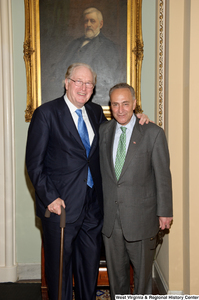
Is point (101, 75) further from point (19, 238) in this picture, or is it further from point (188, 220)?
point (19, 238)

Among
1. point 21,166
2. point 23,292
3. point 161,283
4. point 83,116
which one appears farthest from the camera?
point 21,166

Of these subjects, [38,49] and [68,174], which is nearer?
[68,174]

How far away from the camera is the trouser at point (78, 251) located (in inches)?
89.9

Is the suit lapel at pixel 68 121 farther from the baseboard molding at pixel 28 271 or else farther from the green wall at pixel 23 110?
the baseboard molding at pixel 28 271

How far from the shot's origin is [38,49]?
125 inches

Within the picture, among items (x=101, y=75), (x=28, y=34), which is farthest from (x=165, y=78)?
(x=28, y=34)

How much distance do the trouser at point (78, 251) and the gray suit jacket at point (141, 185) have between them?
0.16 meters

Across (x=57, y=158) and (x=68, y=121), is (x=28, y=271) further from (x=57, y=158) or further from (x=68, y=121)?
(x=68, y=121)

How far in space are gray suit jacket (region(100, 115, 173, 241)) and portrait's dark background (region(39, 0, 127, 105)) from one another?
1.18 metres

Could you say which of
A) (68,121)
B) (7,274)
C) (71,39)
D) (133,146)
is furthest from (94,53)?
(7,274)

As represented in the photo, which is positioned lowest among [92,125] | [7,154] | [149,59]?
[7,154]

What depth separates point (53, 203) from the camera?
7.16 feet

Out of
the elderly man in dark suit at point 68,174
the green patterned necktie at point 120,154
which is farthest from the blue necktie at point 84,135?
the green patterned necktie at point 120,154

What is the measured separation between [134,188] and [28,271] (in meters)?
1.90
